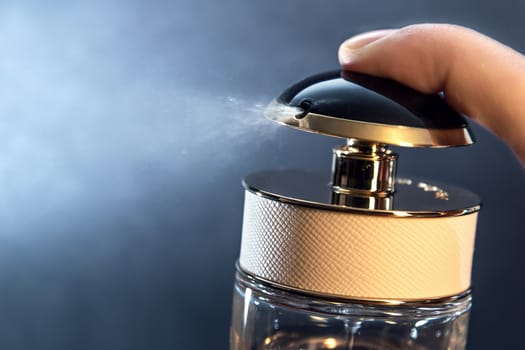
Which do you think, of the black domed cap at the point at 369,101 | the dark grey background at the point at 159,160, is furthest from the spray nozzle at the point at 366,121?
the dark grey background at the point at 159,160

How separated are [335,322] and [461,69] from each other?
0.21m

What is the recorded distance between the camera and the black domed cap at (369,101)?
0.52m

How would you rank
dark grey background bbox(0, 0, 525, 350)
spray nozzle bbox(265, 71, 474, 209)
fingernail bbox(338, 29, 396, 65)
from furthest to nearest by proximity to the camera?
dark grey background bbox(0, 0, 525, 350)
fingernail bbox(338, 29, 396, 65)
spray nozzle bbox(265, 71, 474, 209)

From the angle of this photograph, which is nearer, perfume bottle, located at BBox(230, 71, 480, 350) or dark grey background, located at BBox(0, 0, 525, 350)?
perfume bottle, located at BBox(230, 71, 480, 350)

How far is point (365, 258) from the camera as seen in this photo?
0.52 meters

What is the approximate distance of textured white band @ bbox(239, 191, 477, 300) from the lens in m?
0.52

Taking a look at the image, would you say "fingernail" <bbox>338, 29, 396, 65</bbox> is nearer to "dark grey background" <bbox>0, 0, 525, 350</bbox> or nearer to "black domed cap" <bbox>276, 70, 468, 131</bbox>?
"black domed cap" <bbox>276, 70, 468, 131</bbox>

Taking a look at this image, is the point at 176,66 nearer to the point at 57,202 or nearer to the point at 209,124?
the point at 209,124

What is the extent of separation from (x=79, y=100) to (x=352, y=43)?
1.47ft

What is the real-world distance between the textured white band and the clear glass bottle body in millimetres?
12

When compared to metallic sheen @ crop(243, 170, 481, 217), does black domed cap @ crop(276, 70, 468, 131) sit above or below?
above

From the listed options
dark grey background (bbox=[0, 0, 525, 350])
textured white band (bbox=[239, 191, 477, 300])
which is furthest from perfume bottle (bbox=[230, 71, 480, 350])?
dark grey background (bbox=[0, 0, 525, 350])

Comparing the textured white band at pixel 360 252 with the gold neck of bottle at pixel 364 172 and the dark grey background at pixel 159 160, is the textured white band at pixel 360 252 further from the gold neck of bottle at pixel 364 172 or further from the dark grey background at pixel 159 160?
the dark grey background at pixel 159 160

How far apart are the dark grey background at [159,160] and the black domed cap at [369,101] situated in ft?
1.27
